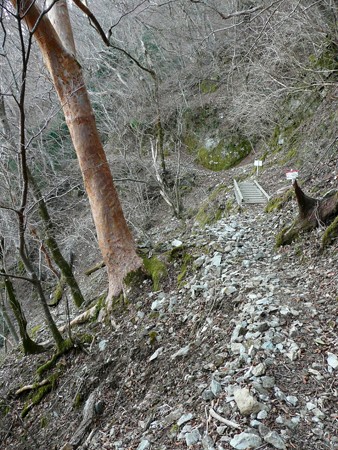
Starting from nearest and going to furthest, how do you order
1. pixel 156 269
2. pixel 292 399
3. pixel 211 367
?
pixel 292 399
pixel 211 367
pixel 156 269

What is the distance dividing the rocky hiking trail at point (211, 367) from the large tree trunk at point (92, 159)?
661mm

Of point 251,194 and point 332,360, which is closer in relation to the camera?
point 332,360

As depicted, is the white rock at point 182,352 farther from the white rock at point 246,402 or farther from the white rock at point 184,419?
the white rock at point 246,402

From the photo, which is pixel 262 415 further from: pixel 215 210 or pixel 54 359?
pixel 215 210

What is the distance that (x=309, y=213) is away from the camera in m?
4.63

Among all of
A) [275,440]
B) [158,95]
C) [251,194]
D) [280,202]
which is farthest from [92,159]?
[158,95]

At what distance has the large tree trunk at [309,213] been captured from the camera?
4344 mm

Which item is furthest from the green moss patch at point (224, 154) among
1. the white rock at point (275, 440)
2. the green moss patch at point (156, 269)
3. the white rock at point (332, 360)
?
the white rock at point (275, 440)

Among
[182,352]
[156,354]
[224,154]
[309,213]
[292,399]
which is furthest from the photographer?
[224,154]

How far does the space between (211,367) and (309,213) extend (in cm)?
287

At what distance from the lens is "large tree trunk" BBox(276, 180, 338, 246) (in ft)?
14.3

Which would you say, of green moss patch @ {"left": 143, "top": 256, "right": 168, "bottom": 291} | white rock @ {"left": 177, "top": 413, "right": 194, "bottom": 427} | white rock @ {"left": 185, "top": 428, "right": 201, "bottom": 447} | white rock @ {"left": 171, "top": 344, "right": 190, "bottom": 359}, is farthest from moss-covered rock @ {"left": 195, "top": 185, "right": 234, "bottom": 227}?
white rock @ {"left": 185, "top": 428, "right": 201, "bottom": 447}

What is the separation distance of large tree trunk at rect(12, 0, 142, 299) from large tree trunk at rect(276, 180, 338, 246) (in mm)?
2358

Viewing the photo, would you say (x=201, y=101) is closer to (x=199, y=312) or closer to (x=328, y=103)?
(x=328, y=103)
